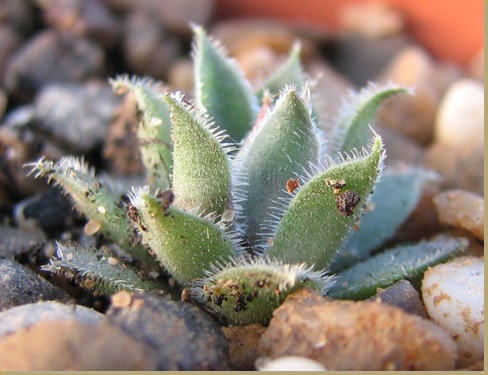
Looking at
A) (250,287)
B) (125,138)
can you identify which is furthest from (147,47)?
(250,287)

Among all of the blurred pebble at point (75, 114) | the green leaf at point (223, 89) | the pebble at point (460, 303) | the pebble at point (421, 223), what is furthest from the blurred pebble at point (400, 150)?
the blurred pebble at point (75, 114)

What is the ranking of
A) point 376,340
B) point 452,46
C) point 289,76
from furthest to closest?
point 452,46 < point 289,76 < point 376,340

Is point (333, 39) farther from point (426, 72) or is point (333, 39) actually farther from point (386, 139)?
point (386, 139)

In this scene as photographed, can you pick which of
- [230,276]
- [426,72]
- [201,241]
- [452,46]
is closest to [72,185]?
[201,241]

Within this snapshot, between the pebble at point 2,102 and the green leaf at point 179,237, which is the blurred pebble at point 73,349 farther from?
the pebble at point 2,102

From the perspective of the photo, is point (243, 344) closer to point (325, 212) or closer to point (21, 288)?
point (325, 212)

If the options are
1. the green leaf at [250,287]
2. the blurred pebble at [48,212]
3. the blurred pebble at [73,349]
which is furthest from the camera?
the blurred pebble at [48,212]

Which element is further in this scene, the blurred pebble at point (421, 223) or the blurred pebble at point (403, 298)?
the blurred pebble at point (421, 223)
